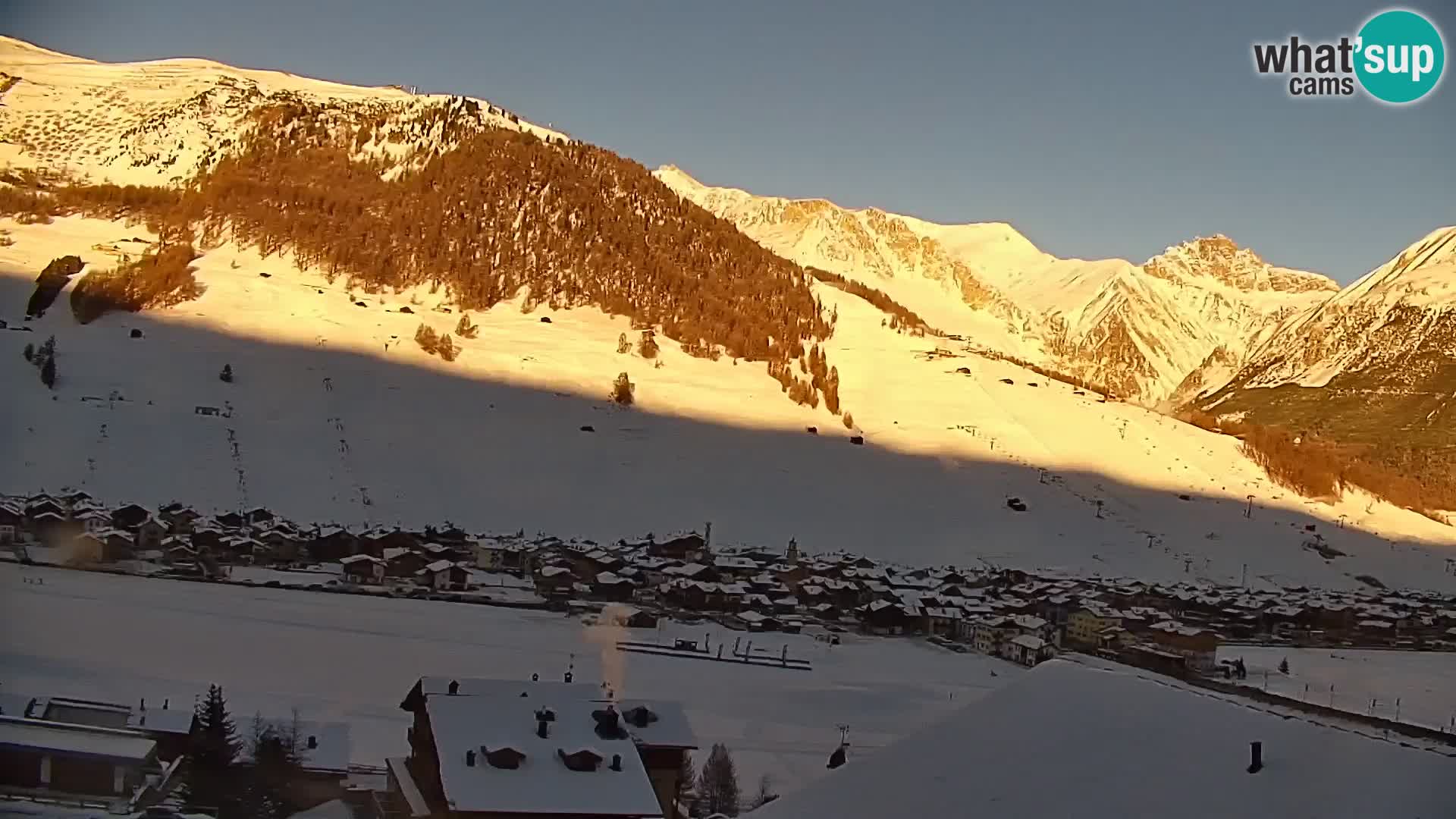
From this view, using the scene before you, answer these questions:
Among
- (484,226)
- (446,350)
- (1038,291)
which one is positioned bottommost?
(446,350)

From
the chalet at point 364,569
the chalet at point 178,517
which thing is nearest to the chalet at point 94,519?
the chalet at point 178,517

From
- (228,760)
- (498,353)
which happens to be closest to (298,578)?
(228,760)

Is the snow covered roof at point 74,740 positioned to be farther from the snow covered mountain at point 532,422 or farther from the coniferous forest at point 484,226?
the coniferous forest at point 484,226

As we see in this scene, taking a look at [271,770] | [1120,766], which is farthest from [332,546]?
[1120,766]

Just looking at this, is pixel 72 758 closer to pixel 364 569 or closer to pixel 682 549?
pixel 364 569

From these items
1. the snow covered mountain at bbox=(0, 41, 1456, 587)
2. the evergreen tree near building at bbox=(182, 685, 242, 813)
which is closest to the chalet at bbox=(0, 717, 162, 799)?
the evergreen tree near building at bbox=(182, 685, 242, 813)

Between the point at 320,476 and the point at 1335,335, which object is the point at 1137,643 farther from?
the point at 1335,335

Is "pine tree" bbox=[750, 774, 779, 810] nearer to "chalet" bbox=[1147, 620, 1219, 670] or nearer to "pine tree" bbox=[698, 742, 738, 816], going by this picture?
"pine tree" bbox=[698, 742, 738, 816]
